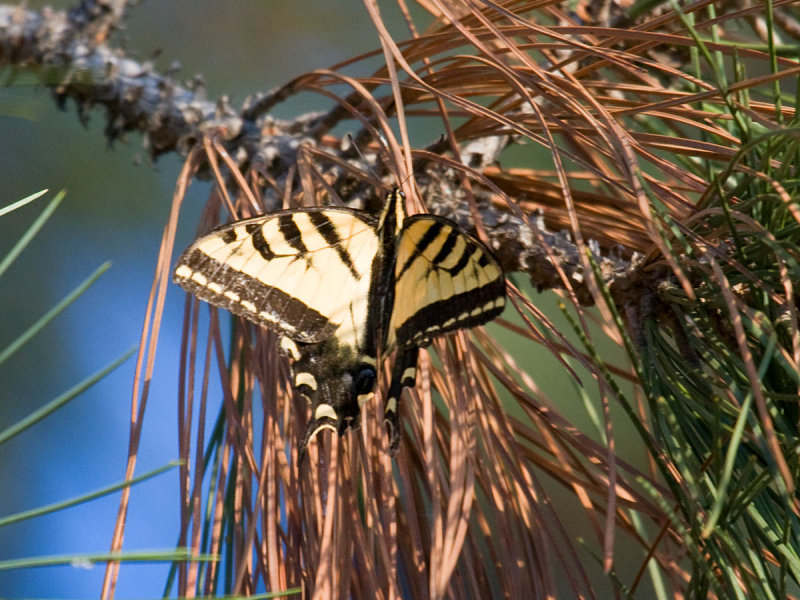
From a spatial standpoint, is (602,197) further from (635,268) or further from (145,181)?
(145,181)

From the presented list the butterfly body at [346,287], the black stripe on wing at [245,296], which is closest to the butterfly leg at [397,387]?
the butterfly body at [346,287]

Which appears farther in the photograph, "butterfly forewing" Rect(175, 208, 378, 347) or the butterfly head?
Result: "butterfly forewing" Rect(175, 208, 378, 347)

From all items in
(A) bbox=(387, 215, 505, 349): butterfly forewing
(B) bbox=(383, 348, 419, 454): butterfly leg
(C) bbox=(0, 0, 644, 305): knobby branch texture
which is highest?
(C) bbox=(0, 0, 644, 305): knobby branch texture

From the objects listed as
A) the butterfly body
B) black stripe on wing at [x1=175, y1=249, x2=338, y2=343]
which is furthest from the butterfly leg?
black stripe on wing at [x1=175, y1=249, x2=338, y2=343]

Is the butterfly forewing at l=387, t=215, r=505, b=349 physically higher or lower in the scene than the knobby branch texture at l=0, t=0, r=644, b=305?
lower

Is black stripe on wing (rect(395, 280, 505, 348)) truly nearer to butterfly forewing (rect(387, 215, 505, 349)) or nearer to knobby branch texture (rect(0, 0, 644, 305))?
butterfly forewing (rect(387, 215, 505, 349))

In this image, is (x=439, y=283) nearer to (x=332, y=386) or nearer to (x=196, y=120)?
(x=332, y=386)

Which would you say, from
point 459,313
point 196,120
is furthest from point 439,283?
point 196,120

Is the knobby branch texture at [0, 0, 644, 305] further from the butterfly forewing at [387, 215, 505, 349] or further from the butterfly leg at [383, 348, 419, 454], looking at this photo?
the butterfly leg at [383, 348, 419, 454]
